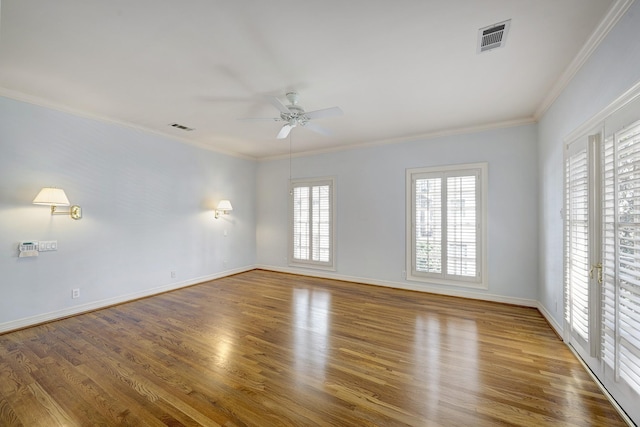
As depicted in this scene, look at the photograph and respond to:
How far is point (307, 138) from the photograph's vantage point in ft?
17.2

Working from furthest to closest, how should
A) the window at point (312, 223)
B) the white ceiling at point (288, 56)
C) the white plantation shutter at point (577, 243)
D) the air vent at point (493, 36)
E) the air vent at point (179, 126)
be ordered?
the window at point (312, 223) < the air vent at point (179, 126) < the white plantation shutter at point (577, 243) < the air vent at point (493, 36) < the white ceiling at point (288, 56)

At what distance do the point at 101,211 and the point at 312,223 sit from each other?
3808 mm

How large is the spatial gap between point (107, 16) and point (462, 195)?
4953 mm

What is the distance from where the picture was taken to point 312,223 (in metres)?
6.21

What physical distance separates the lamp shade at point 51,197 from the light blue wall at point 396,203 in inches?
154

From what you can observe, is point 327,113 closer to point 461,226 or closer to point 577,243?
point 577,243

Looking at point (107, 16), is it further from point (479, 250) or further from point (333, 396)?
point (479, 250)

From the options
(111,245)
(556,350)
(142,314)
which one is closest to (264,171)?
(111,245)

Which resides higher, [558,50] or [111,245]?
[558,50]

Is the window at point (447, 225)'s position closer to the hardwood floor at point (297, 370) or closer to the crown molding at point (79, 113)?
the hardwood floor at point (297, 370)

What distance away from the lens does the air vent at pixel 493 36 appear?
2.14 m

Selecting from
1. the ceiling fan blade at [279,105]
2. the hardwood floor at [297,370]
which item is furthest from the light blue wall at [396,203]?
the ceiling fan blade at [279,105]

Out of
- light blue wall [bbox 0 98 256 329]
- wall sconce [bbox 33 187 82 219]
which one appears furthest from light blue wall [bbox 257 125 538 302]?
wall sconce [bbox 33 187 82 219]

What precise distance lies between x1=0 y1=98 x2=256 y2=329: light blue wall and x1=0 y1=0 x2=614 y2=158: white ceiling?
1.64 feet
